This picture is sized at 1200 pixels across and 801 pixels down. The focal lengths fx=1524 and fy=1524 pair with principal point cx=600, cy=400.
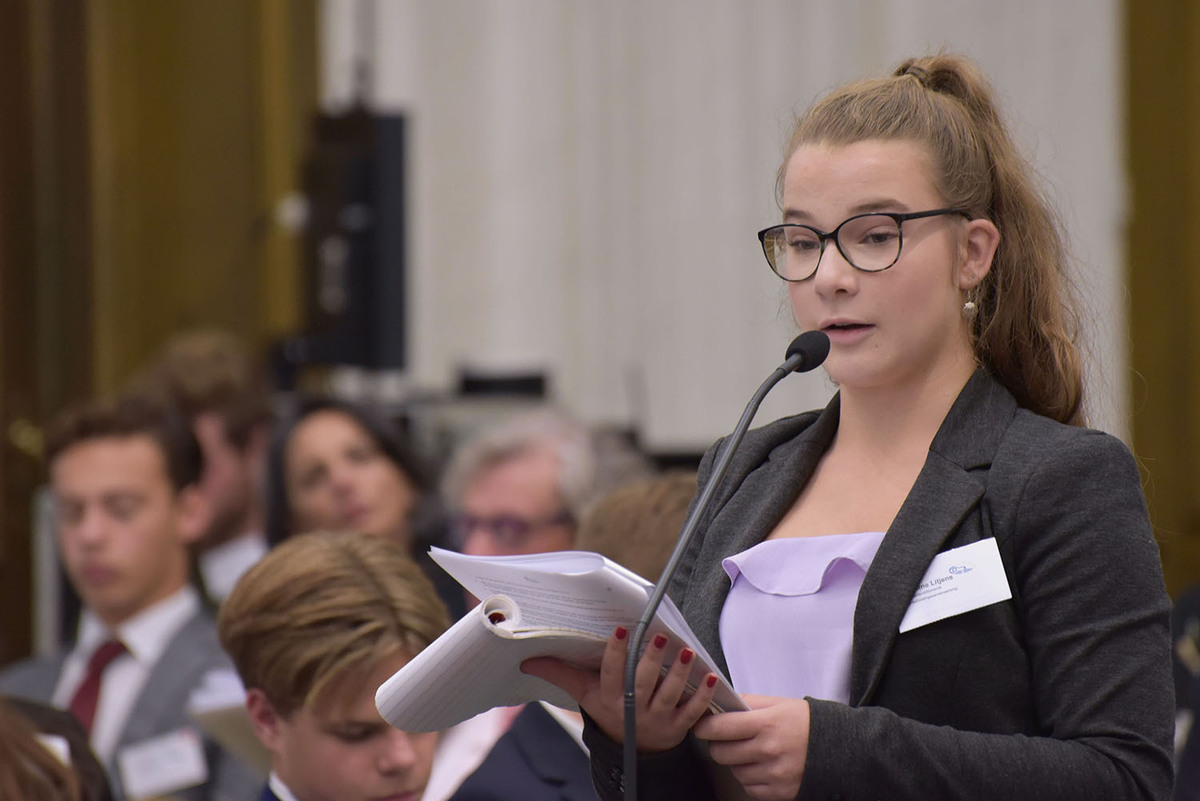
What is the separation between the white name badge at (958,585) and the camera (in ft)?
4.29

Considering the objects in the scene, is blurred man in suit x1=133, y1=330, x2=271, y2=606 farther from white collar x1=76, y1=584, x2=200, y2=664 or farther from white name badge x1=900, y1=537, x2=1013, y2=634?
white name badge x1=900, y1=537, x2=1013, y2=634

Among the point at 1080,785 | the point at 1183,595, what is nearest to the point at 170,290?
the point at 1183,595

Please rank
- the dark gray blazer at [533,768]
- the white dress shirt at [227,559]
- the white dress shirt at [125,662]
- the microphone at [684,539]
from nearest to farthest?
the microphone at [684,539] < the dark gray blazer at [533,768] < the white dress shirt at [125,662] < the white dress shirt at [227,559]

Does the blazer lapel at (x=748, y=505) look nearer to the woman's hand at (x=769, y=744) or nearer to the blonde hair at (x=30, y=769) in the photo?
the woman's hand at (x=769, y=744)

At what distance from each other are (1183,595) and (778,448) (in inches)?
69.8

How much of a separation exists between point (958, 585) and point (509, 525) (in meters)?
2.04

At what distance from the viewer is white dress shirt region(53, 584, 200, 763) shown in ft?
10.4

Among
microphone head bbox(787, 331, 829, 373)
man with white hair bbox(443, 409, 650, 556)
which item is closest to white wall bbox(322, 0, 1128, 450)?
man with white hair bbox(443, 409, 650, 556)

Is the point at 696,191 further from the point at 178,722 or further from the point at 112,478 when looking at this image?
the point at 178,722

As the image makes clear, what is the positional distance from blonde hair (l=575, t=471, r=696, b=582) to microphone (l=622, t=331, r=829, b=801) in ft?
2.48

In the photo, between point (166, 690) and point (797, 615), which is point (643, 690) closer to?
point (797, 615)

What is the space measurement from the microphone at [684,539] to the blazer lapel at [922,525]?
0.15 meters

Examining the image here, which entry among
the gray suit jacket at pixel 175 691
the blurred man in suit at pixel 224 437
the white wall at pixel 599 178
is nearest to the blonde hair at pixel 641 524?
the gray suit jacket at pixel 175 691

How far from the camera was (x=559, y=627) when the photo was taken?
1277mm
